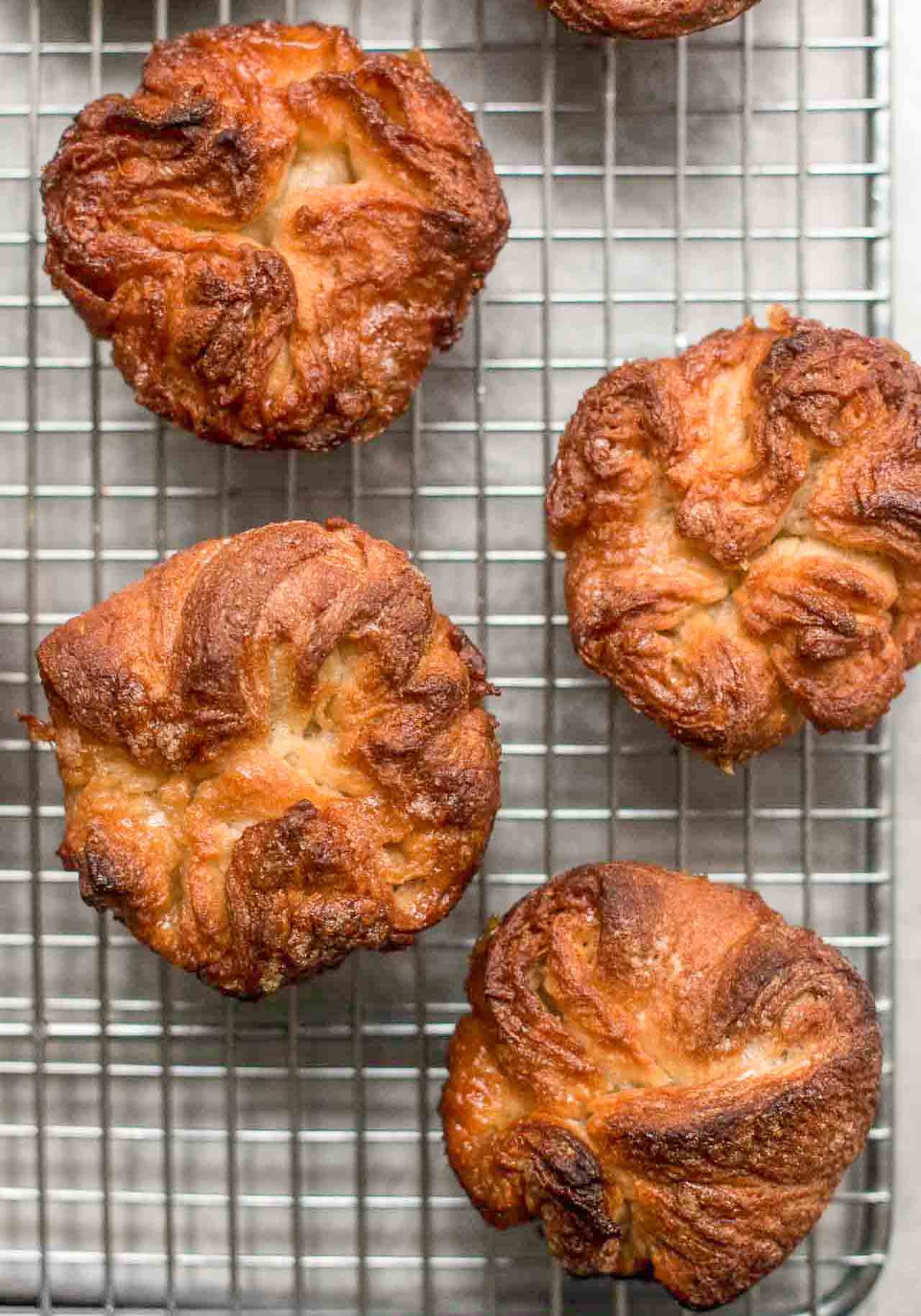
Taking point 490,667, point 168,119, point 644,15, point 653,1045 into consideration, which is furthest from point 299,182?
point 653,1045

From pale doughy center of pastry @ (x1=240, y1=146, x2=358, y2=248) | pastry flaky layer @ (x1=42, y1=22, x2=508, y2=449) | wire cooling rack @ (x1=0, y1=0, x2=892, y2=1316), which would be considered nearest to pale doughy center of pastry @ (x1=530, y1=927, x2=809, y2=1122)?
wire cooling rack @ (x1=0, y1=0, x2=892, y2=1316)

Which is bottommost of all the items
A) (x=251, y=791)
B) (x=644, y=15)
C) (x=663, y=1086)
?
(x=663, y=1086)

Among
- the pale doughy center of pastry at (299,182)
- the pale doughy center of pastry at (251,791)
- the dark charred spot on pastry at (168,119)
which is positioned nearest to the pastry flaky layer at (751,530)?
the pale doughy center of pastry at (251,791)

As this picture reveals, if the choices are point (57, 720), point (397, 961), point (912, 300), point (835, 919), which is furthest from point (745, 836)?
point (57, 720)

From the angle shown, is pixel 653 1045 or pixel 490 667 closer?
pixel 653 1045

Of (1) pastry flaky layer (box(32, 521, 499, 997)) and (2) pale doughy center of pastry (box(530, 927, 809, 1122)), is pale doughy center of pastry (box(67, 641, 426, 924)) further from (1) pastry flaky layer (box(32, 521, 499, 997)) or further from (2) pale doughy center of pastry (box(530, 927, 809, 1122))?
(2) pale doughy center of pastry (box(530, 927, 809, 1122))

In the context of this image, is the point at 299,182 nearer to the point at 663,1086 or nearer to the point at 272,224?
the point at 272,224
